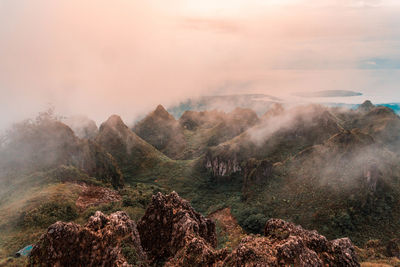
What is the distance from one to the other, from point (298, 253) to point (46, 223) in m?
40.6

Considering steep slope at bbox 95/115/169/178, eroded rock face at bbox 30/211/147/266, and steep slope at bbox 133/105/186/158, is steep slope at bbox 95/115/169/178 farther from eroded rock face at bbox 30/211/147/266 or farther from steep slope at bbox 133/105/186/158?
eroded rock face at bbox 30/211/147/266

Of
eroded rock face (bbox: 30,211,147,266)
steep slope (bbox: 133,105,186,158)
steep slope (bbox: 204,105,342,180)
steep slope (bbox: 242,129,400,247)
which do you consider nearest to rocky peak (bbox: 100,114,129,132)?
steep slope (bbox: 133,105,186,158)

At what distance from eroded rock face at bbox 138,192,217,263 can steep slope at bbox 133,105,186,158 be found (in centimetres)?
14532

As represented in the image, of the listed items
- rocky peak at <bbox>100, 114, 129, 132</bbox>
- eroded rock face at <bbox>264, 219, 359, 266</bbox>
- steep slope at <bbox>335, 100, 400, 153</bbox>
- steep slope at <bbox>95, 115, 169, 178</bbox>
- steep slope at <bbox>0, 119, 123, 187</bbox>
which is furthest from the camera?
rocky peak at <bbox>100, 114, 129, 132</bbox>

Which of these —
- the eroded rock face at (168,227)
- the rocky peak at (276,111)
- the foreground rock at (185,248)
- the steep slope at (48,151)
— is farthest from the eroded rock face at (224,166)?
the foreground rock at (185,248)

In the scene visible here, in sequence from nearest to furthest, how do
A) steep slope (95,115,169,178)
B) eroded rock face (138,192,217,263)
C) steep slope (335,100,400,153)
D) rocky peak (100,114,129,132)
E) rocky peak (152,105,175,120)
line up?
eroded rock face (138,192,217,263)
steep slope (335,100,400,153)
steep slope (95,115,169,178)
rocky peak (100,114,129,132)
rocky peak (152,105,175,120)

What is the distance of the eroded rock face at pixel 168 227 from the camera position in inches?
746

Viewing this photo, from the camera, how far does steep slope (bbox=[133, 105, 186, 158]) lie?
571 feet

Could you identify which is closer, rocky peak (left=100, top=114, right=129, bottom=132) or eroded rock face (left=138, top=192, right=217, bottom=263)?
eroded rock face (left=138, top=192, right=217, bottom=263)

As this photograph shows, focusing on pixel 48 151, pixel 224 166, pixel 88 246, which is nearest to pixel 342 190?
pixel 88 246

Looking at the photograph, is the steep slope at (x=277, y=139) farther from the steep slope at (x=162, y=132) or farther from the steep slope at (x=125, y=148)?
the steep slope at (x=162, y=132)

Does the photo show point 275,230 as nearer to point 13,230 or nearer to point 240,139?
point 13,230

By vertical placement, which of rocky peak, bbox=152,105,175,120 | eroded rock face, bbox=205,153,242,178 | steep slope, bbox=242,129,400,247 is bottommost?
eroded rock face, bbox=205,153,242,178

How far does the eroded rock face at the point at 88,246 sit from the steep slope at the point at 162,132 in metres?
151
